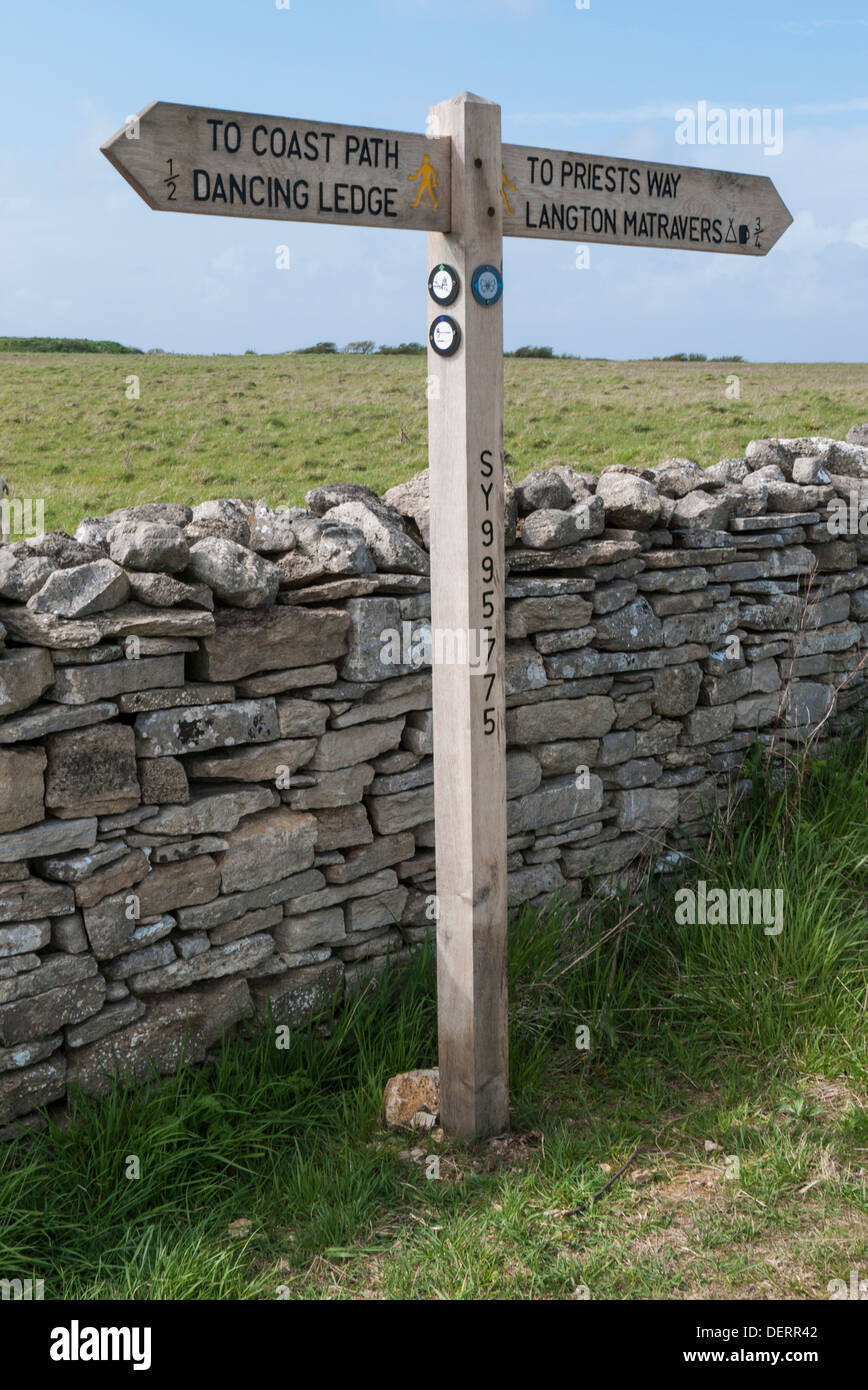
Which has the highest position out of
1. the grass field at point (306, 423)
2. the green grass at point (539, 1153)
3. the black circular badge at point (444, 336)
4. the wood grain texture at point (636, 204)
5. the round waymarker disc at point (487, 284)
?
the grass field at point (306, 423)

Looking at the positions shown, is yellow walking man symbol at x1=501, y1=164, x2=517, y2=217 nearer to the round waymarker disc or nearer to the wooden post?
the wooden post

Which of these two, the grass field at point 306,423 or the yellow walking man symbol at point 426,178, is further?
the grass field at point 306,423

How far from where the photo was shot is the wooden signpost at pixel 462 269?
2.61 metres

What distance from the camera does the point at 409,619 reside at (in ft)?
12.6

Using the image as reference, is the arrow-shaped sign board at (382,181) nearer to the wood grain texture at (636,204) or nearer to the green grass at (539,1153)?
the wood grain texture at (636,204)

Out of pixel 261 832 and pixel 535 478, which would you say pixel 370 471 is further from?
pixel 261 832

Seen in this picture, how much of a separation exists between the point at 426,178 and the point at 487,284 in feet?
0.97

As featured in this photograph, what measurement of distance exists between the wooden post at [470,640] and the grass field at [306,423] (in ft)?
19.1

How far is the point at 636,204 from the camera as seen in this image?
3254 mm

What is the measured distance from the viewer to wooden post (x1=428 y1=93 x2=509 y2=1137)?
113 inches

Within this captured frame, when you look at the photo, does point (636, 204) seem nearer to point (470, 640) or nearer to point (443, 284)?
point (443, 284)

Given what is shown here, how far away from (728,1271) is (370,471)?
29.2 ft

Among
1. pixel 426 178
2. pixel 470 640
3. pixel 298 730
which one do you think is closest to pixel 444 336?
pixel 426 178

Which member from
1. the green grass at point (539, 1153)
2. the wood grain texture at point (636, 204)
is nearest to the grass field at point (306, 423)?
the green grass at point (539, 1153)
